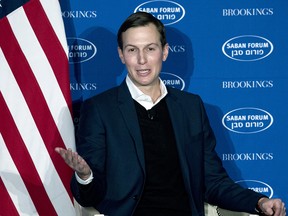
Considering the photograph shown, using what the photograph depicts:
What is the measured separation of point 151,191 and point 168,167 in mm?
127

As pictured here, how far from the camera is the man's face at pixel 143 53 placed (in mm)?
2428

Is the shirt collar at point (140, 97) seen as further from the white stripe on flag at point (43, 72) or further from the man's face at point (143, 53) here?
the white stripe on flag at point (43, 72)

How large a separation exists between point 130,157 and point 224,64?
1.01 metres

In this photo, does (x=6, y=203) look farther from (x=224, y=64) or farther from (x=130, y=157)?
(x=224, y=64)

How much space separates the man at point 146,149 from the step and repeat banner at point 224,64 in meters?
0.60

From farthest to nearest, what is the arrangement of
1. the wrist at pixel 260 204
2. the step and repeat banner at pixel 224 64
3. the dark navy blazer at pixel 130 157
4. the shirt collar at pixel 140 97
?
1. the step and repeat banner at pixel 224 64
2. the shirt collar at pixel 140 97
3. the dark navy blazer at pixel 130 157
4. the wrist at pixel 260 204

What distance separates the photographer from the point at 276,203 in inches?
82.7

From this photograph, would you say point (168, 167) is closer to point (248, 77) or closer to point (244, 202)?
point (244, 202)

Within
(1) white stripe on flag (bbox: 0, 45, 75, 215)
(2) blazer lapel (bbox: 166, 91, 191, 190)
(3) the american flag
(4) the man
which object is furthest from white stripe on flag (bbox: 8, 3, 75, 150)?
(2) blazer lapel (bbox: 166, 91, 191, 190)


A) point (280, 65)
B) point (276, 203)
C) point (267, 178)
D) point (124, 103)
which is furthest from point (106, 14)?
point (276, 203)

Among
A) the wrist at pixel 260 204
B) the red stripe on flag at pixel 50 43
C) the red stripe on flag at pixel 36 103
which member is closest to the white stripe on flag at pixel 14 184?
the red stripe on flag at pixel 36 103

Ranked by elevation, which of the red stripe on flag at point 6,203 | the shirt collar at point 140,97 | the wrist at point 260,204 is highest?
the shirt collar at point 140,97

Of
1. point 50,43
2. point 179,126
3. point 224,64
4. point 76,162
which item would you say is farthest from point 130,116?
point 224,64

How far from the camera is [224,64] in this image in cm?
316
